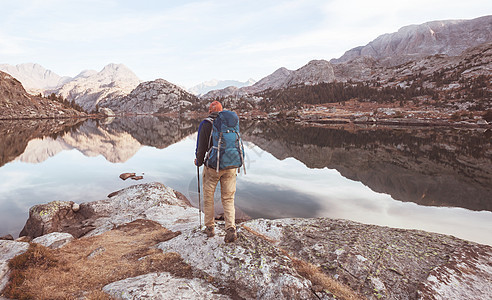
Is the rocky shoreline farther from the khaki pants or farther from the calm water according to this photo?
the calm water

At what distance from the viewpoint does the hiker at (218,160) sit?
24.3ft

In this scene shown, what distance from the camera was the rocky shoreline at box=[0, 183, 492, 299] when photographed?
5.75 m

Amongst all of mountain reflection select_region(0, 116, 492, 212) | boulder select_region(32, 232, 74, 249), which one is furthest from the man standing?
mountain reflection select_region(0, 116, 492, 212)

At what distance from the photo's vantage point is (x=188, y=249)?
24.3ft

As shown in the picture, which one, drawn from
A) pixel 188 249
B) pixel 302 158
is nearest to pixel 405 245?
pixel 188 249

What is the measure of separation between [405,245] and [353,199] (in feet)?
36.2

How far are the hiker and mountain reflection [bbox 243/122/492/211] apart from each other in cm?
1738

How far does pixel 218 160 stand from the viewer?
23.8 feet

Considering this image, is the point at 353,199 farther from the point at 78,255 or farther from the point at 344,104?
the point at 344,104

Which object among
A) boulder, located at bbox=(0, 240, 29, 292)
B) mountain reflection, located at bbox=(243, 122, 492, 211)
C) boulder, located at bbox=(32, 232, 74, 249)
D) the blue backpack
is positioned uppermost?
the blue backpack

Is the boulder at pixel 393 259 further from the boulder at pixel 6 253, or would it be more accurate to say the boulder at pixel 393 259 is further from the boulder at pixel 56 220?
→ the boulder at pixel 56 220

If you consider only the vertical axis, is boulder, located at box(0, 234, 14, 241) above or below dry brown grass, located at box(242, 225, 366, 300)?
below

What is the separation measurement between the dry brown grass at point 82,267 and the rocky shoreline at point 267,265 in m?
0.03

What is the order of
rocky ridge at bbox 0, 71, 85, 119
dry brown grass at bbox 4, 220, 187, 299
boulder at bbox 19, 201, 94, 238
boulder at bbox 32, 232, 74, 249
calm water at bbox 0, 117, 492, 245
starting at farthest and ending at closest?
1. rocky ridge at bbox 0, 71, 85, 119
2. calm water at bbox 0, 117, 492, 245
3. boulder at bbox 19, 201, 94, 238
4. boulder at bbox 32, 232, 74, 249
5. dry brown grass at bbox 4, 220, 187, 299
